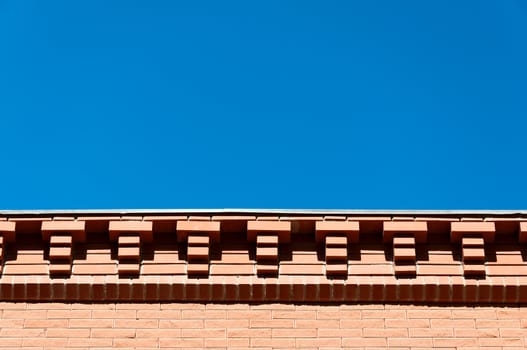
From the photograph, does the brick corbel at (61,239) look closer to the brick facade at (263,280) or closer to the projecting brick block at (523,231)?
the brick facade at (263,280)

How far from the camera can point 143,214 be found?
14859mm

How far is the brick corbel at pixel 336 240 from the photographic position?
14703mm

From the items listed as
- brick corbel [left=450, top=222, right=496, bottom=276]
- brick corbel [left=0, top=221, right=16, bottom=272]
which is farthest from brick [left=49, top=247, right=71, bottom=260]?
brick corbel [left=450, top=222, right=496, bottom=276]

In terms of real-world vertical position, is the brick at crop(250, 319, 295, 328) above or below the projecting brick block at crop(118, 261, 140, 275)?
below

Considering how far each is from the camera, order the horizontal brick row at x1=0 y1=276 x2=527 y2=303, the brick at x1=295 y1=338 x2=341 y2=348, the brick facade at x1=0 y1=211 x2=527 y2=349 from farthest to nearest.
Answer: the horizontal brick row at x1=0 y1=276 x2=527 y2=303, the brick facade at x1=0 y1=211 x2=527 y2=349, the brick at x1=295 y1=338 x2=341 y2=348

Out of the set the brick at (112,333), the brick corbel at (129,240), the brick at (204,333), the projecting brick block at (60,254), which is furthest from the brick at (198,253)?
the projecting brick block at (60,254)

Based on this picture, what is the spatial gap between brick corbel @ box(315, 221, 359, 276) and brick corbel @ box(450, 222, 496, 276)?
49.6 inches

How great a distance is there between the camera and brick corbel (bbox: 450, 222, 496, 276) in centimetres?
1475

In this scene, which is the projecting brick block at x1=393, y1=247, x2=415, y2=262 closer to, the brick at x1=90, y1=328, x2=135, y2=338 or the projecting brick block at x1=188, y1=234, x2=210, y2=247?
the projecting brick block at x1=188, y1=234, x2=210, y2=247

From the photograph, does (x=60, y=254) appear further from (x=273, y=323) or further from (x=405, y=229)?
(x=405, y=229)

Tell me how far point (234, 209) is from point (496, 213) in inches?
129

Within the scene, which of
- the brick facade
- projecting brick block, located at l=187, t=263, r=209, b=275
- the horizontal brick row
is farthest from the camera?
projecting brick block, located at l=187, t=263, r=209, b=275

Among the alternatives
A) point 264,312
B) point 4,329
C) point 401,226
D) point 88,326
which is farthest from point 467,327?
point 4,329

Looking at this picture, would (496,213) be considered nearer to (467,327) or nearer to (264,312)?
(467,327)
